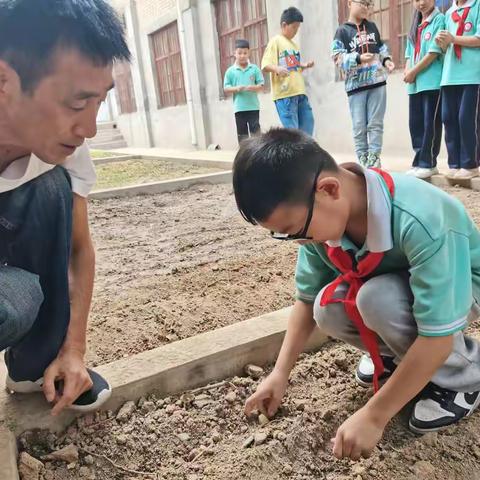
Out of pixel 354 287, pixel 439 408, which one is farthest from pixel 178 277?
pixel 439 408

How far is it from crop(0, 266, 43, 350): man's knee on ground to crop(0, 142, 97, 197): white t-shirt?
0.22m

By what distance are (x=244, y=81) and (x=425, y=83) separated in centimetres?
267

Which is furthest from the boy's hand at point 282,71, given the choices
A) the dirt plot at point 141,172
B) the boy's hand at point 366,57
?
the dirt plot at point 141,172

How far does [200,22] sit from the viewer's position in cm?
1081

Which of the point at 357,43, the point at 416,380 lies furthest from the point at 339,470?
the point at 357,43

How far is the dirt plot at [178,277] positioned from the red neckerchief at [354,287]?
731 mm

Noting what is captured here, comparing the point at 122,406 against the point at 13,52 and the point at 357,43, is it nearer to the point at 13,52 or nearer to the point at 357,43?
the point at 13,52

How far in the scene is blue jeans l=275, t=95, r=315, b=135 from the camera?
5340 mm

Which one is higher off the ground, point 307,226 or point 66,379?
point 307,226

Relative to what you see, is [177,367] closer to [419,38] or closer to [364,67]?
[364,67]

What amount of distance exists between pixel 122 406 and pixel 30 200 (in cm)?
64

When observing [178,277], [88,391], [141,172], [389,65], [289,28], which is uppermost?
[289,28]

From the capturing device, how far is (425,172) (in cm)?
445

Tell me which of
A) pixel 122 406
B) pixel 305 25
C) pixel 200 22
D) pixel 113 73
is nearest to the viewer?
pixel 113 73
